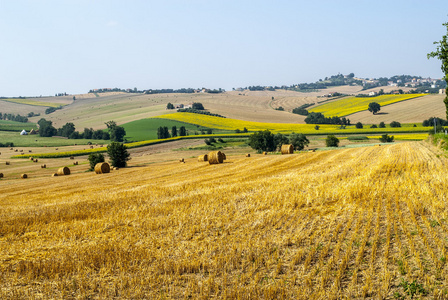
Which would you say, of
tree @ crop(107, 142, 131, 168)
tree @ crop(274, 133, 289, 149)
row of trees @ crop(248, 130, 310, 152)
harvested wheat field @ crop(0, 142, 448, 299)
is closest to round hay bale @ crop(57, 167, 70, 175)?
tree @ crop(107, 142, 131, 168)

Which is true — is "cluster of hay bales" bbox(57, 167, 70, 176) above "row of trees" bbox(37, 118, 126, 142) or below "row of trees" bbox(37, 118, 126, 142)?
below

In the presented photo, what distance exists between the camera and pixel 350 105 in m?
178

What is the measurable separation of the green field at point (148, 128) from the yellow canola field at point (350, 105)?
199ft

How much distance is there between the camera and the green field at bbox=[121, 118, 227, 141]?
123875 mm

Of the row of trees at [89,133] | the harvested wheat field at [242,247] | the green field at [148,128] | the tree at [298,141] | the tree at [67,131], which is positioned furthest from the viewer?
the tree at [67,131]

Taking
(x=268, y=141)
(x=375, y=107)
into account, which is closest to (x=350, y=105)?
(x=375, y=107)

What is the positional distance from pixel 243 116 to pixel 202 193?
5472 inches

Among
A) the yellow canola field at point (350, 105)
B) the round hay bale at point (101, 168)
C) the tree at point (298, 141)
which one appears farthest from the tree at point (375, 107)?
the round hay bale at point (101, 168)

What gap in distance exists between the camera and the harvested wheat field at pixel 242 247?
7.73m

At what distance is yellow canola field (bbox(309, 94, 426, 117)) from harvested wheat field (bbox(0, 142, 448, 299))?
14557 centimetres

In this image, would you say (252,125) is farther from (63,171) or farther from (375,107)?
(63,171)

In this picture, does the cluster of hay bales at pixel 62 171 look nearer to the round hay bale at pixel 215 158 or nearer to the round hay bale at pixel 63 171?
the round hay bale at pixel 63 171

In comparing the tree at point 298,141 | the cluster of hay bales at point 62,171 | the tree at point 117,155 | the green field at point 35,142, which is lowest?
the tree at point 298,141

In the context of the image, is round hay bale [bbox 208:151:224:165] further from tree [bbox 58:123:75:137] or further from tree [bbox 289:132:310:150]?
tree [bbox 58:123:75:137]
